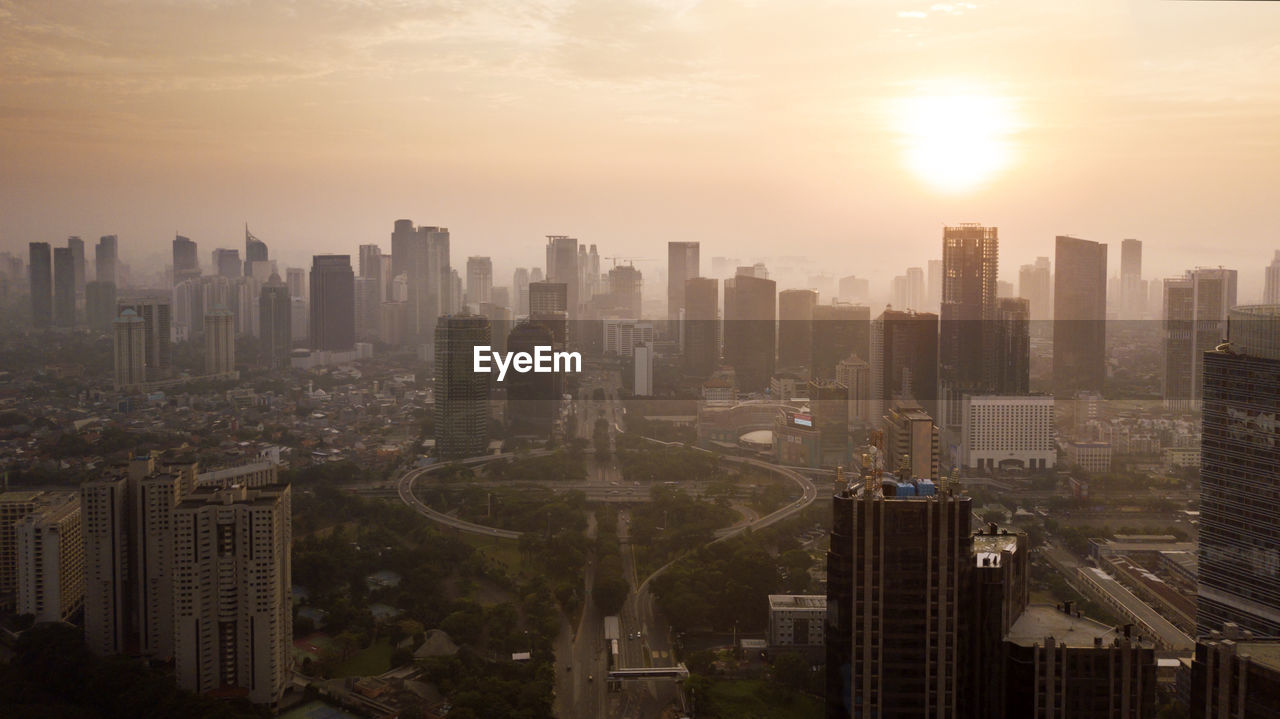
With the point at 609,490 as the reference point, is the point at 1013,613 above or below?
above

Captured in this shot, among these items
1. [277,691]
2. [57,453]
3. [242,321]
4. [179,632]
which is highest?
[242,321]

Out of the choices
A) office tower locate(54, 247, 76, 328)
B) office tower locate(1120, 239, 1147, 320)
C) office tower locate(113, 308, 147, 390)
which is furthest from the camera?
office tower locate(113, 308, 147, 390)

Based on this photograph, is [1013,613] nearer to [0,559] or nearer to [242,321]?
[0,559]

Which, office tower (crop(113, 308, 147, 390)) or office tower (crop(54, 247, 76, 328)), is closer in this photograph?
office tower (crop(54, 247, 76, 328))

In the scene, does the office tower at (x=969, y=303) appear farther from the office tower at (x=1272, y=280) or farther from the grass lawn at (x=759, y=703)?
the grass lawn at (x=759, y=703)

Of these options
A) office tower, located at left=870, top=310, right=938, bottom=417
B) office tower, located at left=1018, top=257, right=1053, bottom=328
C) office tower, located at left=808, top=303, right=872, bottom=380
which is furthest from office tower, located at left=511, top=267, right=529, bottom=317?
office tower, located at left=1018, top=257, right=1053, bottom=328

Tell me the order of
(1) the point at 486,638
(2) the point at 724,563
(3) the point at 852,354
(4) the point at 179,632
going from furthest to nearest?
(3) the point at 852,354 → (2) the point at 724,563 → (1) the point at 486,638 → (4) the point at 179,632

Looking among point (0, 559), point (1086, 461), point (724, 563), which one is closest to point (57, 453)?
point (0, 559)

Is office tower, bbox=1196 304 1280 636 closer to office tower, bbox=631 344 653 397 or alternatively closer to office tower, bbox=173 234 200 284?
office tower, bbox=173 234 200 284
